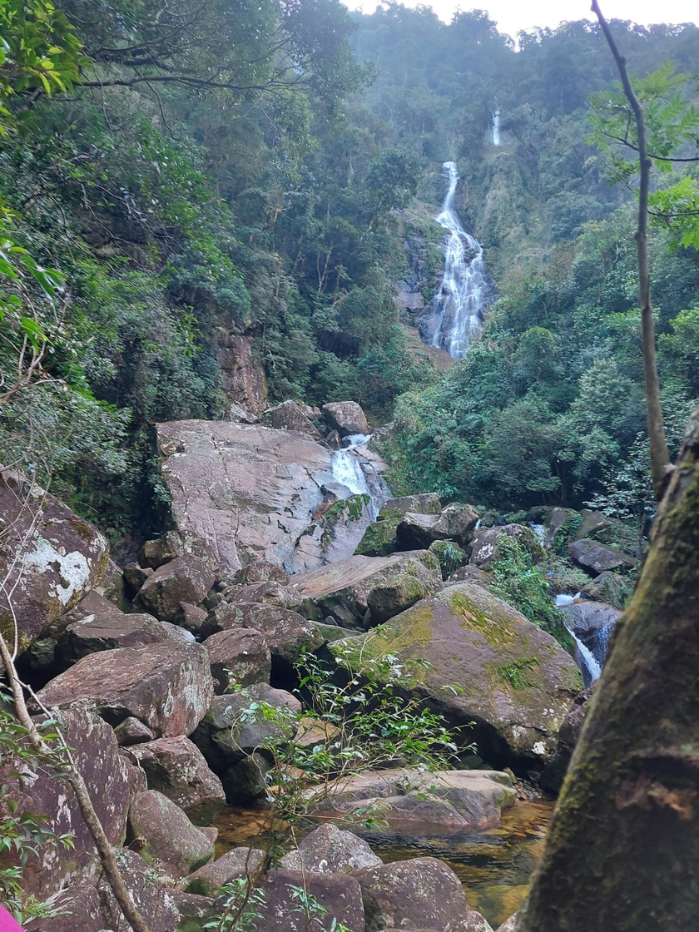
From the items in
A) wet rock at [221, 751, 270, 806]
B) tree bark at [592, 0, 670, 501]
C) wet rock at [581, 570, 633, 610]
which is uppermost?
tree bark at [592, 0, 670, 501]

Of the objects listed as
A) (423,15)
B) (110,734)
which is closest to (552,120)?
(423,15)

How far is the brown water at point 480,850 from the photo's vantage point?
3.97 meters

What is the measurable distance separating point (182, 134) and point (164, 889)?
16.7 m

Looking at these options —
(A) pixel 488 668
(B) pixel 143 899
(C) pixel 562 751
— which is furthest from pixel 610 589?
(B) pixel 143 899

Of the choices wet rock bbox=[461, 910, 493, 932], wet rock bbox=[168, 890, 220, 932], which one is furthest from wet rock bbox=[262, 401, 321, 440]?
wet rock bbox=[168, 890, 220, 932]

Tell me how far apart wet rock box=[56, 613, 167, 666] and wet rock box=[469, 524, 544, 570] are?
19.7 ft

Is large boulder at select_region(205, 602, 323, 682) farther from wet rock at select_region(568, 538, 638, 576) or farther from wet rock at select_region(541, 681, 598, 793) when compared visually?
wet rock at select_region(568, 538, 638, 576)

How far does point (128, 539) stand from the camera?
11.7 meters

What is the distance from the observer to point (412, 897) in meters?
3.09

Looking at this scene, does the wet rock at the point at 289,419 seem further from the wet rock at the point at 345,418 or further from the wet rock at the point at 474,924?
the wet rock at the point at 474,924

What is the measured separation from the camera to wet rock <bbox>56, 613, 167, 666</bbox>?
5477 millimetres

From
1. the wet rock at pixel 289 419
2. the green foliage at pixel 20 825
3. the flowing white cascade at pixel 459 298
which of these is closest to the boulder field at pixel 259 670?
the green foliage at pixel 20 825

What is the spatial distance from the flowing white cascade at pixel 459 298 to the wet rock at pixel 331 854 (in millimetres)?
22776

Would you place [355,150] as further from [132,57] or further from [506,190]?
[132,57]
